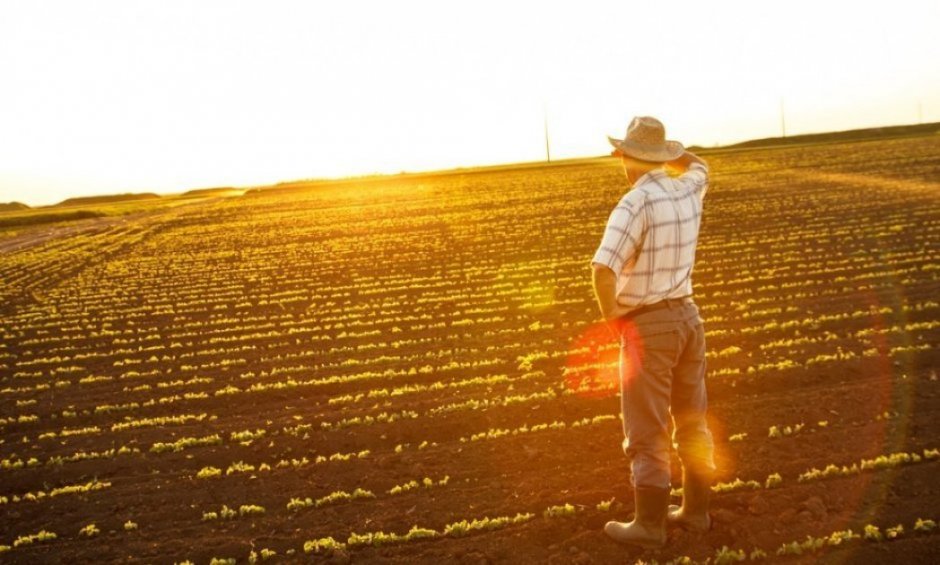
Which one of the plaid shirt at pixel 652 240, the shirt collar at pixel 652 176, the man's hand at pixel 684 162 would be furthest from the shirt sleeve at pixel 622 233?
the man's hand at pixel 684 162

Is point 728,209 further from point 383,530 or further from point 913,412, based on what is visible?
Result: point 383,530

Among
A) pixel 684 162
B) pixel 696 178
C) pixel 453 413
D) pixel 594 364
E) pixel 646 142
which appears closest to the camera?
pixel 646 142

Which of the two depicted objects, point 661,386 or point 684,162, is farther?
point 684,162

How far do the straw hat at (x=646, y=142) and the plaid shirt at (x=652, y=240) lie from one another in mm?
103

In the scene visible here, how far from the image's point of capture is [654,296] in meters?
3.99

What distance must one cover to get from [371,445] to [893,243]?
1330 centimetres

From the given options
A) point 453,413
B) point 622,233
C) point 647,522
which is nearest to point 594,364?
point 453,413

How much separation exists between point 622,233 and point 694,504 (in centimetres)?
202

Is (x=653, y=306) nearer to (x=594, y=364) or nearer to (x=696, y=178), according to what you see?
(x=696, y=178)

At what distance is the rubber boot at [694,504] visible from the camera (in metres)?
4.54

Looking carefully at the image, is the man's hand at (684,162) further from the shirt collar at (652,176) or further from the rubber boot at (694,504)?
the rubber boot at (694,504)

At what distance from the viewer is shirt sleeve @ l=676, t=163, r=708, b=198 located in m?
4.15

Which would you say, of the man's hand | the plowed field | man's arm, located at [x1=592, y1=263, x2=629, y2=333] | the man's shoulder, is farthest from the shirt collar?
the plowed field

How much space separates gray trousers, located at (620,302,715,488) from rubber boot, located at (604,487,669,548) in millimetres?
105
